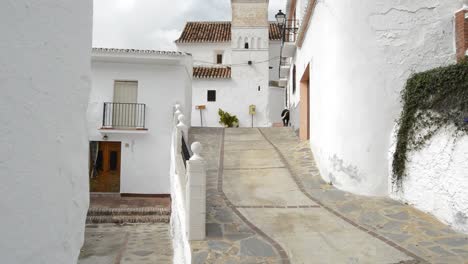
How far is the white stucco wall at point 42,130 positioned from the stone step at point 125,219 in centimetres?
924

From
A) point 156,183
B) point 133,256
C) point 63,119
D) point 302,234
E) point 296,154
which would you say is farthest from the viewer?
point 156,183

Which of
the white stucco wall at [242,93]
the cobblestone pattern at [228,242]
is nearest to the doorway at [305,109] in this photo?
the cobblestone pattern at [228,242]

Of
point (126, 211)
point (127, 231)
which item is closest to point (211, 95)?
point (126, 211)

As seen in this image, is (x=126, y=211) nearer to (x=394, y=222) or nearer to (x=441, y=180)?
(x=394, y=222)

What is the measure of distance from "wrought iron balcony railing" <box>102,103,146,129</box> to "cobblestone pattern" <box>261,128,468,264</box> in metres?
7.18

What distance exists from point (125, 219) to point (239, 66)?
1405cm

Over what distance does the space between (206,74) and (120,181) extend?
10578 mm

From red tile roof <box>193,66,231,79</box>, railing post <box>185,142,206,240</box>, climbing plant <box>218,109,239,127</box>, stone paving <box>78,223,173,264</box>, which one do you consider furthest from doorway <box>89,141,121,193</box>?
red tile roof <box>193,66,231,79</box>

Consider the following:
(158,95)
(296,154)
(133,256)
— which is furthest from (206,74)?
(133,256)

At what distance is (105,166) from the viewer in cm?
1318

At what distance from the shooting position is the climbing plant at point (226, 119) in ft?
68.4

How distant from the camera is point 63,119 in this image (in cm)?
158

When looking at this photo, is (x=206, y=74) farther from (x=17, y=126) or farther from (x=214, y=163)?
(x=17, y=126)

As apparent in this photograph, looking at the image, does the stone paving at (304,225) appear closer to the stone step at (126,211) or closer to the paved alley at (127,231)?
the paved alley at (127,231)
